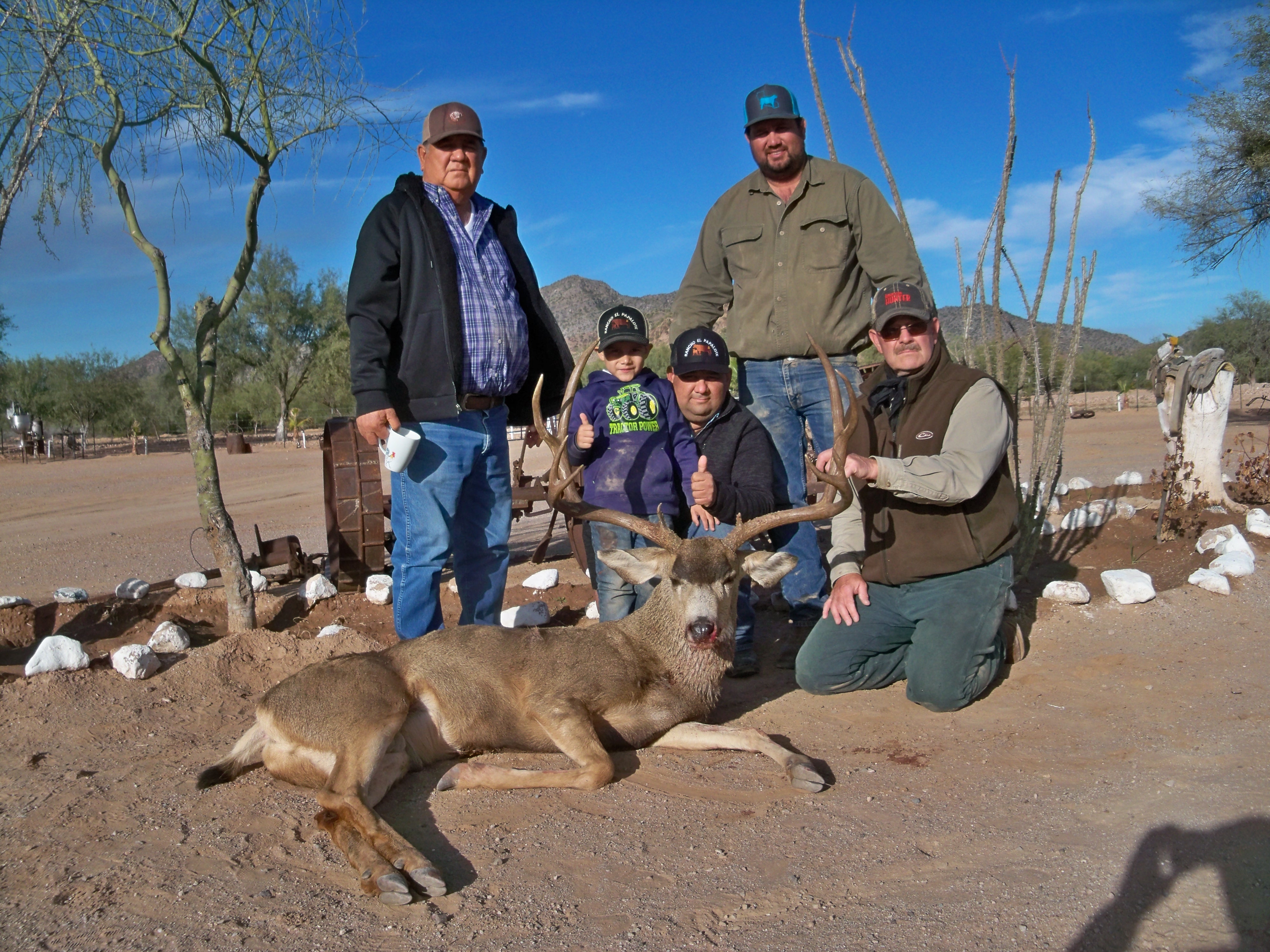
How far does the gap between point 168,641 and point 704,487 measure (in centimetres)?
370

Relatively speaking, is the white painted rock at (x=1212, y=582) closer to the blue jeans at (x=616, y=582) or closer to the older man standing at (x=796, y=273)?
the older man standing at (x=796, y=273)

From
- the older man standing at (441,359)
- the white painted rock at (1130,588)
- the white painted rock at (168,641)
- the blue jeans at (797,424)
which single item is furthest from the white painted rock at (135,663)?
the white painted rock at (1130,588)

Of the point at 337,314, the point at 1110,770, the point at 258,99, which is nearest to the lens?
the point at 1110,770

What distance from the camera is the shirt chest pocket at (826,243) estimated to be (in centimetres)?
619

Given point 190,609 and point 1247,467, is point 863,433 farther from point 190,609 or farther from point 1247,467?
point 1247,467

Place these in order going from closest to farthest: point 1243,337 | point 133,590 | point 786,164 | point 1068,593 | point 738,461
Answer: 1. point 738,461
2. point 786,164
3. point 1068,593
4. point 133,590
5. point 1243,337

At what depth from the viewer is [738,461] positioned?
5887mm

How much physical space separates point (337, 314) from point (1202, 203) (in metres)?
37.9

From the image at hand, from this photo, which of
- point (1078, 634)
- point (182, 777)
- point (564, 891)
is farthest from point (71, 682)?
point (1078, 634)

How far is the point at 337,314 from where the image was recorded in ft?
153

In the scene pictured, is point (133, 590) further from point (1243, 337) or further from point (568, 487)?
point (1243, 337)

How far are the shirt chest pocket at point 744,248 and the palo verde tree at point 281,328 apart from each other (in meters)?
42.6

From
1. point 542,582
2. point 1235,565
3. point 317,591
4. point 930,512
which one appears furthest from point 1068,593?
point 317,591

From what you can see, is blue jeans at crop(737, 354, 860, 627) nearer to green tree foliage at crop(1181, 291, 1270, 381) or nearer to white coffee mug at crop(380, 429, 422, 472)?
white coffee mug at crop(380, 429, 422, 472)
